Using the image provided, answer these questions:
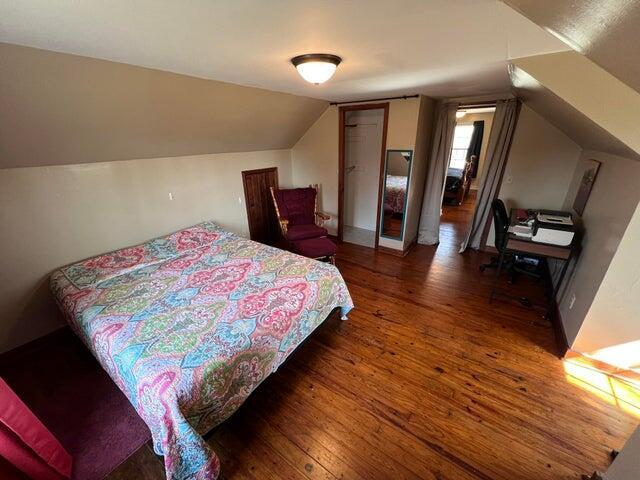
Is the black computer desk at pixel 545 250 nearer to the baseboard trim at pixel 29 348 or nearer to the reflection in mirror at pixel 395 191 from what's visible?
the reflection in mirror at pixel 395 191

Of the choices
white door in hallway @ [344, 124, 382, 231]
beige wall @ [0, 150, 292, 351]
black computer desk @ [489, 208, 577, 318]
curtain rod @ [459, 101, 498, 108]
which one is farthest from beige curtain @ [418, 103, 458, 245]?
beige wall @ [0, 150, 292, 351]

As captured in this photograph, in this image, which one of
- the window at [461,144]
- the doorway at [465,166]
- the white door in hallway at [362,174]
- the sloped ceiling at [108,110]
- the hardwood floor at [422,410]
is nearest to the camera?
the hardwood floor at [422,410]

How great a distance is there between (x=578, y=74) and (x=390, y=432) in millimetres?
2423

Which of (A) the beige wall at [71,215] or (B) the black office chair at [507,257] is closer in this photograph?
(A) the beige wall at [71,215]

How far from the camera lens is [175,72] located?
1.95 metres

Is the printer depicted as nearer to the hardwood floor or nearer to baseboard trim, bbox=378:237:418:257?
the hardwood floor

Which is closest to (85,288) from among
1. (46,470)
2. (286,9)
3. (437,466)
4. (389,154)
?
(46,470)

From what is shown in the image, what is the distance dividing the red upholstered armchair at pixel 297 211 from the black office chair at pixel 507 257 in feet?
6.96

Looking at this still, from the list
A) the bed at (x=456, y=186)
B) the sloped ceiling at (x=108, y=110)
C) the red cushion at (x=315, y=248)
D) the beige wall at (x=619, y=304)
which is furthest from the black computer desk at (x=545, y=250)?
the bed at (x=456, y=186)

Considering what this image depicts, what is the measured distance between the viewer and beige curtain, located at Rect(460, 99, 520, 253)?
10.8ft

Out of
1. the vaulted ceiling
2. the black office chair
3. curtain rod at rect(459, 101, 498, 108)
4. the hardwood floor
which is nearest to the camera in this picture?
the vaulted ceiling

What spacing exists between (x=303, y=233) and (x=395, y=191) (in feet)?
5.24

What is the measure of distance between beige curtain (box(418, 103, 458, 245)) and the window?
3.92 meters

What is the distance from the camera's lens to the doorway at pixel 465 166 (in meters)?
5.93
